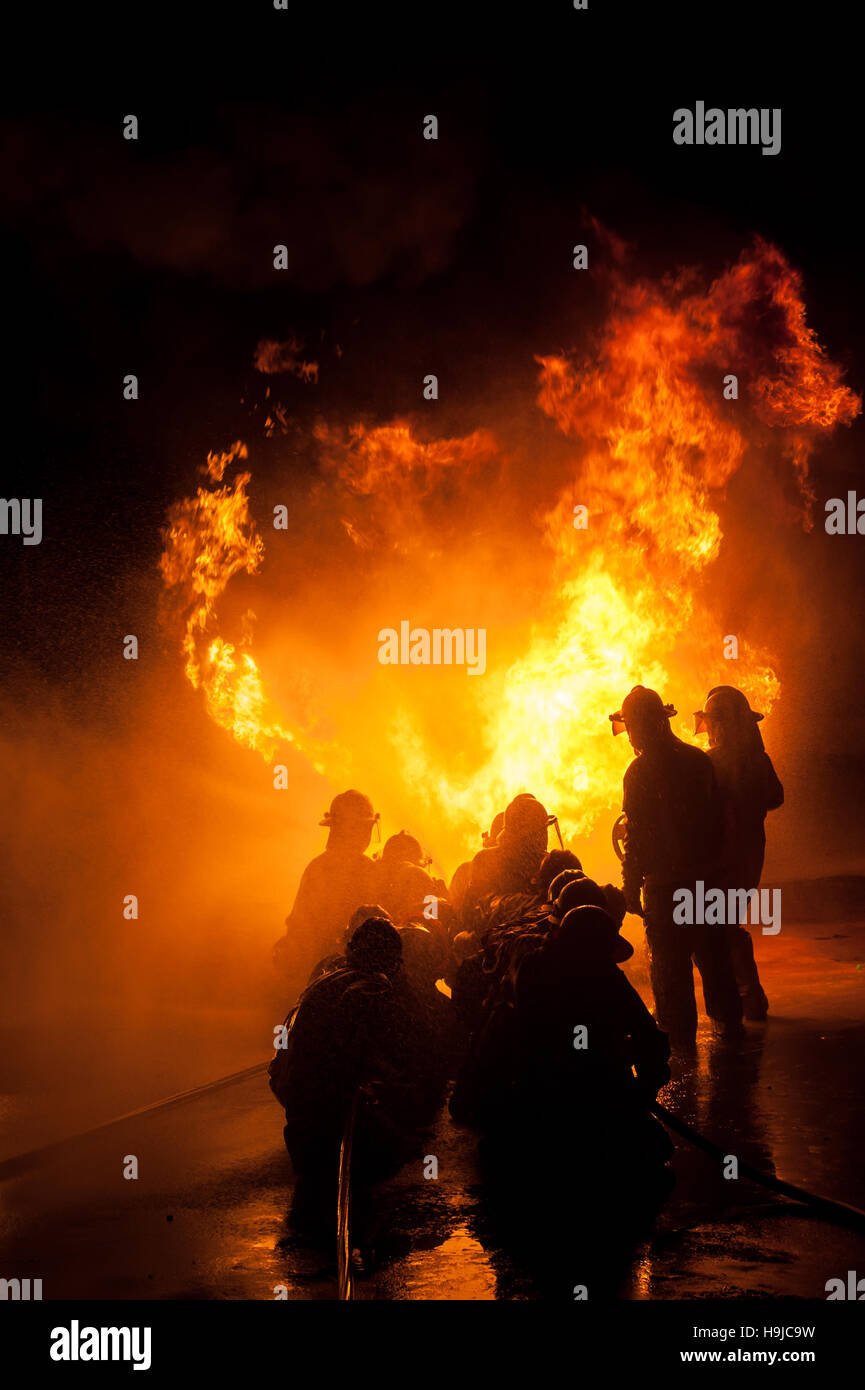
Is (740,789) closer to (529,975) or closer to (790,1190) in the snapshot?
(529,975)

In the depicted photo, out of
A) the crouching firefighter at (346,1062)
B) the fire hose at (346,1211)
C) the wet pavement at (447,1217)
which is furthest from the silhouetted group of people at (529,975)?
the wet pavement at (447,1217)

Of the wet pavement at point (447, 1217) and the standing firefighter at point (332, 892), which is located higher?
the standing firefighter at point (332, 892)

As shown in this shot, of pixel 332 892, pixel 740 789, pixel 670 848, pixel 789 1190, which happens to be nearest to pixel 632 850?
pixel 670 848

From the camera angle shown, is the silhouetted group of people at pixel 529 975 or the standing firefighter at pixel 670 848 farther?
the standing firefighter at pixel 670 848

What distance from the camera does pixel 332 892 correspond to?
444 inches

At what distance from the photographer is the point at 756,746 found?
33.1 feet

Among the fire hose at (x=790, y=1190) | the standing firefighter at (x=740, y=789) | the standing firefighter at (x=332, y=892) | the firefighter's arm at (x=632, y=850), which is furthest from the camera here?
the standing firefighter at (x=332, y=892)

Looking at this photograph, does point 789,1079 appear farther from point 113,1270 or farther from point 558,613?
point 558,613

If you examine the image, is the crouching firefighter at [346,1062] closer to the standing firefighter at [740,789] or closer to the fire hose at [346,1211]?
the fire hose at [346,1211]

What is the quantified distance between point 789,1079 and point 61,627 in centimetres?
1645

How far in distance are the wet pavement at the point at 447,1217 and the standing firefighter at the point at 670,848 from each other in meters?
1.28

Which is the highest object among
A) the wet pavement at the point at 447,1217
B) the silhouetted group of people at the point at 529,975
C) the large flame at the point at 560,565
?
the large flame at the point at 560,565

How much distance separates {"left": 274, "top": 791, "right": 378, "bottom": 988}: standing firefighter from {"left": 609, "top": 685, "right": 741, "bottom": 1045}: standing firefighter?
3556 millimetres

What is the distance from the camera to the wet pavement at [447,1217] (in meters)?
3.89
